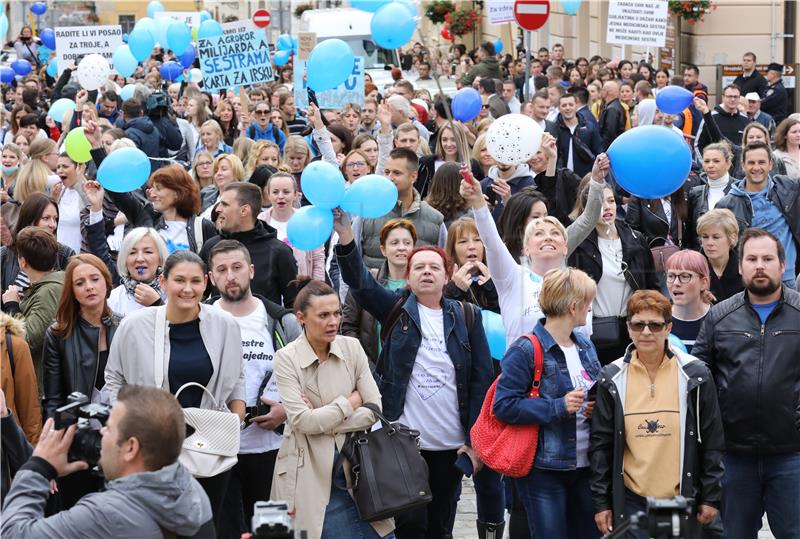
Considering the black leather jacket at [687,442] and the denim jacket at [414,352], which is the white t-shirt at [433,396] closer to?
the denim jacket at [414,352]

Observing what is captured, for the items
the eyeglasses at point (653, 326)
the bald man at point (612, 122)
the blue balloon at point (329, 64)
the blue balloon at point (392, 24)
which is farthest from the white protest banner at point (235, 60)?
the eyeglasses at point (653, 326)

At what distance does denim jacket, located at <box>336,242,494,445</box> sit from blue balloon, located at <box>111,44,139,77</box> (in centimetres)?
1032

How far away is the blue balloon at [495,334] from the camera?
658cm

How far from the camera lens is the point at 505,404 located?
17.5ft

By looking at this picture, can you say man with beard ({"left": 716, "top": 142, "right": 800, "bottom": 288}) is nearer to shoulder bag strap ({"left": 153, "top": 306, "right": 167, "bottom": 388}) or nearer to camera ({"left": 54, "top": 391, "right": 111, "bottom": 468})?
shoulder bag strap ({"left": 153, "top": 306, "right": 167, "bottom": 388})

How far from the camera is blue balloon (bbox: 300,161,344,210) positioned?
21.2 ft

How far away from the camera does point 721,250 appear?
23.8 ft

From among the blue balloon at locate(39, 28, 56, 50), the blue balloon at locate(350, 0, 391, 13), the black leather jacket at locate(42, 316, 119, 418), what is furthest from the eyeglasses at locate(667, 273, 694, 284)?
the blue balloon at locate(39, 28, 56, 50)

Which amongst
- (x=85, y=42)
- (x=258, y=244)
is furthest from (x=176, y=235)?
(x=85, y=42)

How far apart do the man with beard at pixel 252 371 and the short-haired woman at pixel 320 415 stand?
0.38 metres

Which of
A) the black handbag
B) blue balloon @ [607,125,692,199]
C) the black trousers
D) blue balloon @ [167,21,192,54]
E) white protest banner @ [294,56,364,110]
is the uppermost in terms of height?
blue balloon @ [167,21,192,54]

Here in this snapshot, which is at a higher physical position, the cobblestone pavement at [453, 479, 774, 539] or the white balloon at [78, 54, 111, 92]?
the white balloon at [78, 54, 111, 92]

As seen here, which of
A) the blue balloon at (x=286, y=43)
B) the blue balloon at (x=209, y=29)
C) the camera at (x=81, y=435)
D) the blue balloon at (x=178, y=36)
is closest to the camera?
the camera at (x=81, y=435)

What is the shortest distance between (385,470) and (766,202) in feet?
13.1
